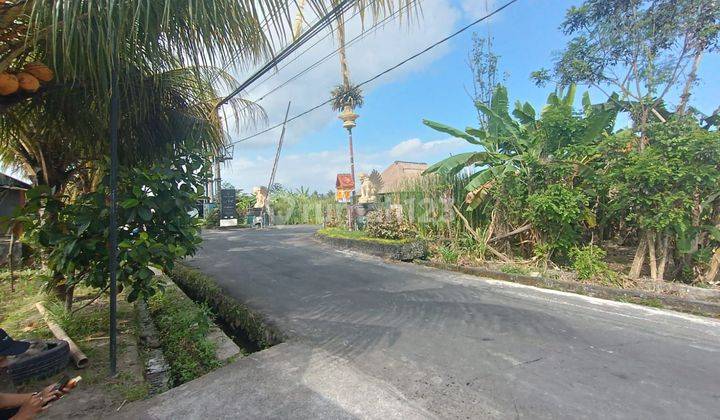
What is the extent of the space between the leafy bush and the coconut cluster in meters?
8.41

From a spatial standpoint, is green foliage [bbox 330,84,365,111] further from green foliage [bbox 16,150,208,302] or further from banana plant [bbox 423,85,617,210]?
green foliage [bbox 16,150,208,302]

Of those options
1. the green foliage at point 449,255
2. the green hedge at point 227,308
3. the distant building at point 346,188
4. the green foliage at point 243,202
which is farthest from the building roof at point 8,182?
the green foliage at point 243,202

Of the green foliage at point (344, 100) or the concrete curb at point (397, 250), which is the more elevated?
the green foliage at point (344, 100)

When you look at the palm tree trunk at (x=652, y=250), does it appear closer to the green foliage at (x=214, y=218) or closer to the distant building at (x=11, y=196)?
the distant building at (x=11, y=196)

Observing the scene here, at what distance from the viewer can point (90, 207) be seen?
3.70 m

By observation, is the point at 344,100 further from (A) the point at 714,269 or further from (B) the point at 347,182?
(A) the point at 714,269

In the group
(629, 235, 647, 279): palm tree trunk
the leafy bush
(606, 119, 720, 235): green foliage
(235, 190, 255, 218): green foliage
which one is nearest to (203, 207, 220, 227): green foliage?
(235, 190, 255, 218): green foliage

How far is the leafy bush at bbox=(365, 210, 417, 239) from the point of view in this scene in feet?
34.7

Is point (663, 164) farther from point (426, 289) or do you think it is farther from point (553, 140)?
point (426, 289)

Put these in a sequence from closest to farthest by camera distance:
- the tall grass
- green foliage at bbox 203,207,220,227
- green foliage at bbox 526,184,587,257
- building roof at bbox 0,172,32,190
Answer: green foliage at bbox 526,184,587,257 → building roof at bbox 0,172,32,190 → the tall grass → green foliage at bbox 203,207,220,227

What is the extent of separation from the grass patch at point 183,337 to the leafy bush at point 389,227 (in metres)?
6.02

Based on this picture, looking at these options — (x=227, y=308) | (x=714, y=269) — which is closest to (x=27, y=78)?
(x=227, y=308)

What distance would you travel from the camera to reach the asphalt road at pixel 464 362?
279cm

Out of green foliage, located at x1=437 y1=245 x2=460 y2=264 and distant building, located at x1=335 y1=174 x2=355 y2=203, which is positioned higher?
distant building, located at x1=335 y1=174 x2=355 y2=203
